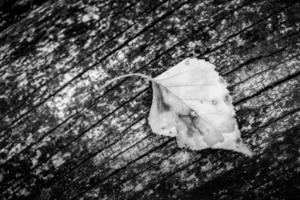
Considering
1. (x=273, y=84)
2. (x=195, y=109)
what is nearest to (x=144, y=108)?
(x=195, y=109)

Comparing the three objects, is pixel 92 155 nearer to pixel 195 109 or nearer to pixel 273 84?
pixel 195 109

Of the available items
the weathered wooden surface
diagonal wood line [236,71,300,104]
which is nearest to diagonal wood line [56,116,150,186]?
the weathered wooden surface

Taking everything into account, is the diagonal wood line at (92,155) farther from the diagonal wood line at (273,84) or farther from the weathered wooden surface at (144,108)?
the diagonal wood line at (273,84)

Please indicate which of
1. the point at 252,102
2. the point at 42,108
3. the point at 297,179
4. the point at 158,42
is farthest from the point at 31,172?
the point at 297,179

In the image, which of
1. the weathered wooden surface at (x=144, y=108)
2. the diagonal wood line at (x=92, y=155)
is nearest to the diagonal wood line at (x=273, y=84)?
the weathered wooden surface at (x=144, y=108)

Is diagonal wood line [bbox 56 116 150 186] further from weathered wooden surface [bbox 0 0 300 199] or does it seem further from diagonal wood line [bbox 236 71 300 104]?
diagonal wood line [bbox 236 71 300 104]

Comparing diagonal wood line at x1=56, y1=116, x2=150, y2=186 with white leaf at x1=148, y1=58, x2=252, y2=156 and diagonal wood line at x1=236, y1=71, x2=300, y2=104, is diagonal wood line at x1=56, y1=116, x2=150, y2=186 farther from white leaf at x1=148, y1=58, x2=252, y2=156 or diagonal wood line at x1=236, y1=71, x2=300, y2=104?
diagonal wood line at x1=236, y1=71, x2=300, y2=104
